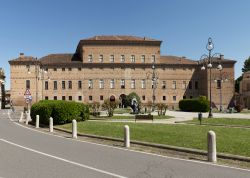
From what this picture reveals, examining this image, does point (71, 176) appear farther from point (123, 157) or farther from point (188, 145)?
point (188, 145)

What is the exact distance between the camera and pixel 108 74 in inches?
3472

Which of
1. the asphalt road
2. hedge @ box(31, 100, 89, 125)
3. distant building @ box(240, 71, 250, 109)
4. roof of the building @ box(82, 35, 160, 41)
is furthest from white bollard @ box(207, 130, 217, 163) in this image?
distant building @ box(240, 71, 250, 109)

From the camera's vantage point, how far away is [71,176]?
8.34 meters

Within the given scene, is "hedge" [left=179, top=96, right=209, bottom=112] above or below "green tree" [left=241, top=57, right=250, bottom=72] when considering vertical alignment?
below

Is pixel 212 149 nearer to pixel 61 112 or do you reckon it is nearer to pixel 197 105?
pixel 61 112

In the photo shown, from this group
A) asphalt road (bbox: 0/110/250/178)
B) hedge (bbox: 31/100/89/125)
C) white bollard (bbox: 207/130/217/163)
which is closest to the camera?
asphalt road (bbox: 0/110/250/178)

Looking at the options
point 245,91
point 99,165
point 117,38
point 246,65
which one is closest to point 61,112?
point 99,165

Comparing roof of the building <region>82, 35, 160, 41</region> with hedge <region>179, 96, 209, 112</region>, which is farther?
roof of the building <region>82, 35, 160, 41</region>

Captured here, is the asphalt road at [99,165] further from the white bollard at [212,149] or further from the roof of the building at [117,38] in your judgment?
the roof of the building at [117,38]

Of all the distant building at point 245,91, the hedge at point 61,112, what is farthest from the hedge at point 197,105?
the distant building at point 245,91

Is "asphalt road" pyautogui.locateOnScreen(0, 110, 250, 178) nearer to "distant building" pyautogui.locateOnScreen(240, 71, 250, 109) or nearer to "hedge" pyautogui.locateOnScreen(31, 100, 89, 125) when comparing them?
"hedge" pyautogui.locateOnScreen(31, 100, 89, 125)

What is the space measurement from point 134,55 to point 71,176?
8135cm

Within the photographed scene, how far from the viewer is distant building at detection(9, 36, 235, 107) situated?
86.4 m

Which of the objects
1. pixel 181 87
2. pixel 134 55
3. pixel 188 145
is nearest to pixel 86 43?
pixel 134 55
